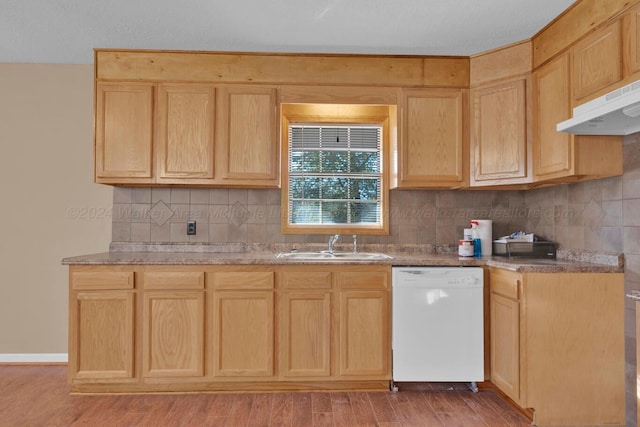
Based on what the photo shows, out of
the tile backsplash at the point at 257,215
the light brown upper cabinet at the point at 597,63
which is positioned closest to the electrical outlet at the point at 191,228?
the tile backsplash at the point at 257,215

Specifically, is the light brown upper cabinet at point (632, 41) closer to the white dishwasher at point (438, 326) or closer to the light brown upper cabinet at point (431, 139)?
the light brown upper cabinet at point (431, 139)

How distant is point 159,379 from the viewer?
258 cm

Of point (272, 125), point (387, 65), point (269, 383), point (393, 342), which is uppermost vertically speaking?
point (387, 65)

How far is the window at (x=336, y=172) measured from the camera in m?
3.35

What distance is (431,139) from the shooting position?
2.96 metres

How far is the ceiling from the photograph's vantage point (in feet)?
7.83

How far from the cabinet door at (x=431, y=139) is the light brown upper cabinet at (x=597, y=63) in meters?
0.82

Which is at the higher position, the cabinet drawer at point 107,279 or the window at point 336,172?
the window at point 336,172

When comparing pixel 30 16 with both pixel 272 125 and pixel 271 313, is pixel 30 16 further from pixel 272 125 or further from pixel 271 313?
pixel 271 313

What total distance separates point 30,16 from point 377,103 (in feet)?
7.74

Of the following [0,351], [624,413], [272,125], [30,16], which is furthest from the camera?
[0,351]

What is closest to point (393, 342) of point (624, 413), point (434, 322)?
point (434, 322)

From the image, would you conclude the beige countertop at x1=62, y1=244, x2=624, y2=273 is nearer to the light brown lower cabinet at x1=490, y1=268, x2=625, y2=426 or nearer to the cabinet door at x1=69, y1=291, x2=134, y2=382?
the light brown lower cabinet at x1=490, y1=268, x2=625, y2=426

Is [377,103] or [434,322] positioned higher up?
[377,103]
